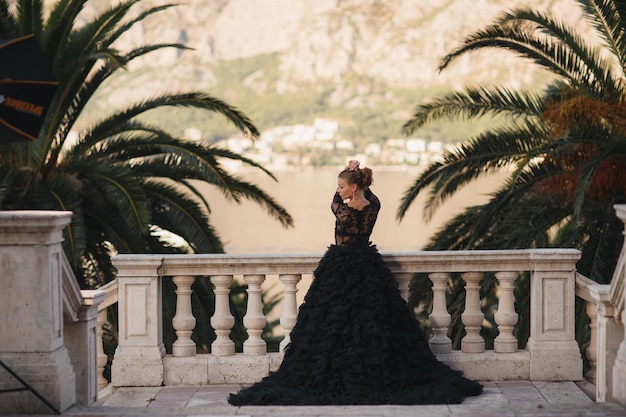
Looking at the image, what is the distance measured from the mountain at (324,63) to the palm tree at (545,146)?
46.6 m

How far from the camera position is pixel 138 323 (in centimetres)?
782

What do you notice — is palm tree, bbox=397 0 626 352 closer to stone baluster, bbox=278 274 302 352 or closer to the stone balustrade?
the stone balustrade

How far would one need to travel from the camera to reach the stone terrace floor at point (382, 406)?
6039 millimetres

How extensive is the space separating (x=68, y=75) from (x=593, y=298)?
7.97 metres

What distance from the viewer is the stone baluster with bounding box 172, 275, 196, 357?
7969 mm

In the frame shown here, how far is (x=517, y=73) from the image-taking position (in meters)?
65.4

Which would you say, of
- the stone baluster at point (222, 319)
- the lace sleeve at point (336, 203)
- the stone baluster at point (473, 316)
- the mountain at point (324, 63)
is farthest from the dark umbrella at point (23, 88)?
the mountain at point (324, 63)

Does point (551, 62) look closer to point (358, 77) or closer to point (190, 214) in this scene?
point (190, 214)

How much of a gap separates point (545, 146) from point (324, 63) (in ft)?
234

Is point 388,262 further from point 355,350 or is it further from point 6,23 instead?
point 6,23

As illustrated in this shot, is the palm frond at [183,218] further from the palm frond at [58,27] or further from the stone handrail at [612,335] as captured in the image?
the stone handrail at [612,335]

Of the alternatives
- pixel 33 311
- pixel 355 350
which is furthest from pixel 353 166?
pixel 33 311

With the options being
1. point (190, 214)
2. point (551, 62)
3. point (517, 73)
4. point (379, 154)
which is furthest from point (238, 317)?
point (517, 73)

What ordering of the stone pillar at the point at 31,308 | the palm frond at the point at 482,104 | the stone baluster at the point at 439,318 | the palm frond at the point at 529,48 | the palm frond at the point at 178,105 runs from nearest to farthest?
the stone pillar at the point at 31,308, the stone baluster at the point at 439,318, the palm frond at the point at 529,48, the palm frond at the point at 178,105, the palm frond at the point at 482,104
